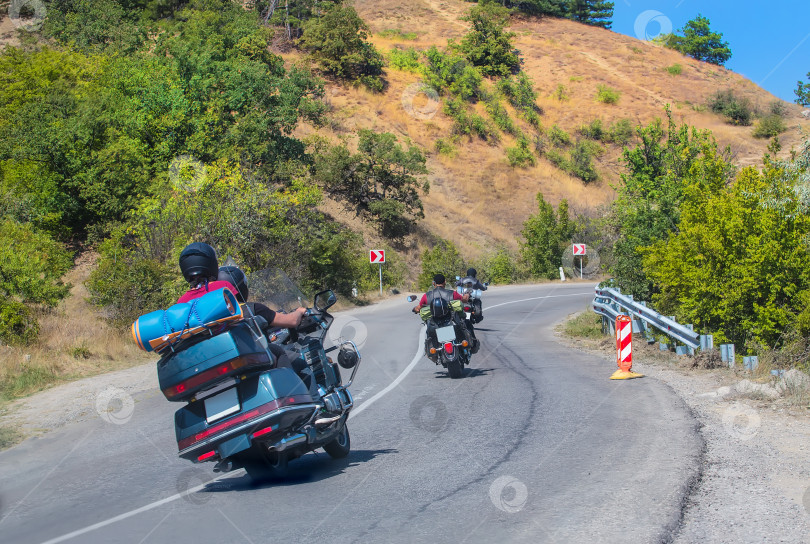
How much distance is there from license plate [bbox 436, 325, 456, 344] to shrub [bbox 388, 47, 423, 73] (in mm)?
64092

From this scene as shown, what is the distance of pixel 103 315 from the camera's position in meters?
20.1

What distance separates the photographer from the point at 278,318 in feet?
22.5

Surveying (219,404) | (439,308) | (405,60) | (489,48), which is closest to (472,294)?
(439,308)

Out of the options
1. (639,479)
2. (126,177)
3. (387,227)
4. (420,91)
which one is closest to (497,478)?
(639,479)

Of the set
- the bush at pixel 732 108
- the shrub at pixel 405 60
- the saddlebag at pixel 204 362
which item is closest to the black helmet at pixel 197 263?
the saddlebag at pixel 204 362

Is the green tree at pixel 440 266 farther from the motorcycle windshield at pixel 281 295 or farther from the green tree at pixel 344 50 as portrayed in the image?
the motorcycle windshield at pixel 281 295

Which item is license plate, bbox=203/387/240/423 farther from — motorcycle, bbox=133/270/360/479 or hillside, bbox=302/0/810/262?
hillside, bbox=302/0/810/262

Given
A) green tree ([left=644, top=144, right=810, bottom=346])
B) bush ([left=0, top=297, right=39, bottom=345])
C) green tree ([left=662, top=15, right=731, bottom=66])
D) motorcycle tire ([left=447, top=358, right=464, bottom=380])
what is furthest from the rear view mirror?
green tree ([left=662, top=15, right=731, bottom=66])

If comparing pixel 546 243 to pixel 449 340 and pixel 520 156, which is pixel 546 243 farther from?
pixel 449 340

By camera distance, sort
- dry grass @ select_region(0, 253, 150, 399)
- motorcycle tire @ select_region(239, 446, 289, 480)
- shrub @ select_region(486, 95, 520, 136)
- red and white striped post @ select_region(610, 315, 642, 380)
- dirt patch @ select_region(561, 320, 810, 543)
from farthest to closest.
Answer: shrub @ select_region(486, 95, 520, 136) < dry grass @ select_region(0, 253, 150, 399) < red and white striped post @ select_region(610, 315, 642, 380) < motorcycle tire @ select_region(239, 446, 289, 480) < dirt patch @ select_region(561, 320, 810, 543)

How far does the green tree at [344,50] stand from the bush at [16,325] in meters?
54.4

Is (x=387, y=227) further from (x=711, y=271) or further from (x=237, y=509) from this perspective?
(x=237, y=509)

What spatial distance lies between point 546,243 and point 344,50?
101ft

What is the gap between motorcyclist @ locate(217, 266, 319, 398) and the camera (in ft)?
21.9
